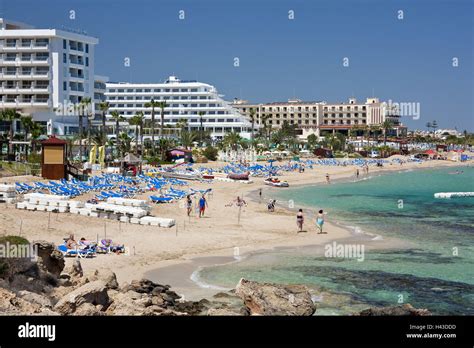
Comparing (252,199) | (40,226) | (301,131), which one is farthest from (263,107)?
(40,226)

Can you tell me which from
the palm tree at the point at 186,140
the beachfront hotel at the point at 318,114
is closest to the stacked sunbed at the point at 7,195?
the palm tree at the point at 186,140

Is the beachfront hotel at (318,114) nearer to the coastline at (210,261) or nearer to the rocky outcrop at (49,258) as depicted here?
the coastline at (210,261)

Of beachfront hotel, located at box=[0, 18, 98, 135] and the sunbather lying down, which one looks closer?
the sunbather lying down

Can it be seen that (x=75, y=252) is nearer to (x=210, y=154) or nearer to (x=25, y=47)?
(x=210, y=154)

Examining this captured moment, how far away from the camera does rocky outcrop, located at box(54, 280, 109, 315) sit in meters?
11.0

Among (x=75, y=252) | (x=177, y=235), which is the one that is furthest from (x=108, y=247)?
(x=177, y=235)

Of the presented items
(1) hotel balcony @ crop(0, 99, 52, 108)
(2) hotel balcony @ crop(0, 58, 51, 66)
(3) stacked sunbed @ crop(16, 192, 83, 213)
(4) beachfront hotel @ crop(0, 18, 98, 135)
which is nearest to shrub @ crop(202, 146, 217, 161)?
(4) beachfront hotel @ crop(0, 18, 98, 135)

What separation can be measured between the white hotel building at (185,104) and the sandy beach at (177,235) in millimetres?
82501

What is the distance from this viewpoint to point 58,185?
113 ft

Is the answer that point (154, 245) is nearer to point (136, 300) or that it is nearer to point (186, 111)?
point (136, 300)

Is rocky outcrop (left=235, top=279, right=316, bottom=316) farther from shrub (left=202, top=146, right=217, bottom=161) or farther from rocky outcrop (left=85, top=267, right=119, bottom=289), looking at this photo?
shrub (left=202, top=146, right=217, bottom=161)

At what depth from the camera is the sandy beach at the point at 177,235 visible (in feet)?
61.9

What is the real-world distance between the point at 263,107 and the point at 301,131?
11.8m

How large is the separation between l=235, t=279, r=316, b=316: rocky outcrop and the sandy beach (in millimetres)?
4062
